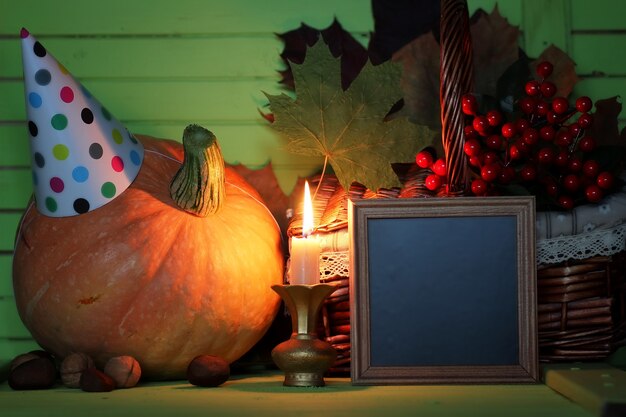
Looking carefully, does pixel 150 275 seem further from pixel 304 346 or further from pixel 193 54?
pixel 193 54

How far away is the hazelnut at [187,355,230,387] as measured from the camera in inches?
48.9

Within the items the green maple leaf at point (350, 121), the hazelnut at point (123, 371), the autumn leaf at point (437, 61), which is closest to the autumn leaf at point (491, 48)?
the autumn leaf at point (437, 61)

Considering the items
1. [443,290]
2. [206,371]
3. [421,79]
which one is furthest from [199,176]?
[421,79]

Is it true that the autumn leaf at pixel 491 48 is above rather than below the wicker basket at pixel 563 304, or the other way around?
above

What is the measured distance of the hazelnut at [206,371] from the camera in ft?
4.08

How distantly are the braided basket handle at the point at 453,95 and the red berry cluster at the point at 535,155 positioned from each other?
0.03 metres

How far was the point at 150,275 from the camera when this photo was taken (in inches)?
49.5

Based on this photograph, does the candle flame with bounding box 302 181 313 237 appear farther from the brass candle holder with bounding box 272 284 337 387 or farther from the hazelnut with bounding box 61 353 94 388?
the hazelnut with bounding box 61 353 94 388

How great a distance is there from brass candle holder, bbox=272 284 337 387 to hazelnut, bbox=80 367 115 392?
22 cm

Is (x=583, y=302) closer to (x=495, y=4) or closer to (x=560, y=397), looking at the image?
(x=560, y=397)

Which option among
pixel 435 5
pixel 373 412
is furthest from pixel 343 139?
pixel 373 412

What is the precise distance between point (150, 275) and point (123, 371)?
0.13m

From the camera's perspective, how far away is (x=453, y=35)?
131cm

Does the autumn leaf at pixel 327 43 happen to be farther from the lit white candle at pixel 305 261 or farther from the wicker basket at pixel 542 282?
the lit white candle at pixel 305 261
